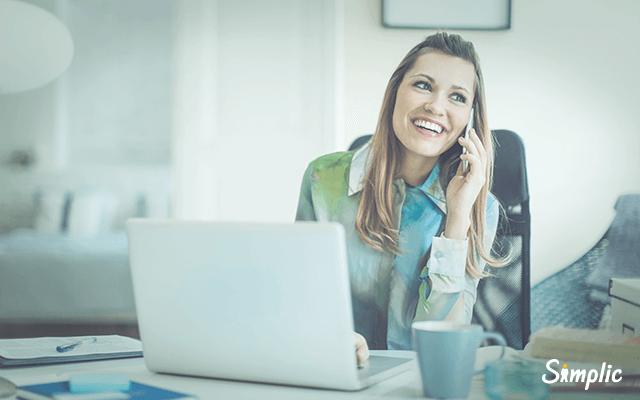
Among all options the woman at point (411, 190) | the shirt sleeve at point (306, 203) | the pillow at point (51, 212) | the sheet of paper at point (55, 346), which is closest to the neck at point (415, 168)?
the woman at point (411, 190)

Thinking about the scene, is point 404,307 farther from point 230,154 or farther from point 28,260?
point 28,260

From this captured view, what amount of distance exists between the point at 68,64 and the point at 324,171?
232 centimetres

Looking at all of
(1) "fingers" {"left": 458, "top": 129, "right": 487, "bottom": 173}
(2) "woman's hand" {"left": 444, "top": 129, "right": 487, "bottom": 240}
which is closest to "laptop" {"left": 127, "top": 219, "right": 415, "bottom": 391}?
(2) "woman's hand" {"left": 444, "top": 129, "right": 487, "bottom": 240}

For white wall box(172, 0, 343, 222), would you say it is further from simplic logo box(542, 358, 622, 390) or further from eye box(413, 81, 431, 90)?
simplic logo box(542, 358, 622, 390)

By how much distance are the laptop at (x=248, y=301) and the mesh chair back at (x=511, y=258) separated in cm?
71

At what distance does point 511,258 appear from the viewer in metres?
1.33

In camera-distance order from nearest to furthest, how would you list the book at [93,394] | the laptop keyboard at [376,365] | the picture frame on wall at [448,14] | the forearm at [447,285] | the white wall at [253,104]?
the book at [93,394], the laptop keyboard at [376,365], the forearm at [447,285], the picture frame on wall at [448,14], the white wall at [253,104]

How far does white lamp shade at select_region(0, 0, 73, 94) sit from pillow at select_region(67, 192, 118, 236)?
693mm

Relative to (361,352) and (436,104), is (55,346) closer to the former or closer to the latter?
(361,352)

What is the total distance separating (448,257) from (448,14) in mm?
1101

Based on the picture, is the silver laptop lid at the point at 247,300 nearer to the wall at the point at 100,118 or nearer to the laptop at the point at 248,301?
the laptop at the point at 248,301

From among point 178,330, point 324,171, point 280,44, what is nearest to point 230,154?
point 280,44

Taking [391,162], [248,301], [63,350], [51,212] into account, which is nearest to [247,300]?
[248,301]

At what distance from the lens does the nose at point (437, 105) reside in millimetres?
1455
